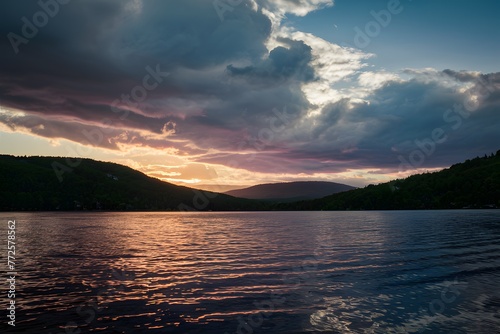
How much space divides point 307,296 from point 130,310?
49.0 ft

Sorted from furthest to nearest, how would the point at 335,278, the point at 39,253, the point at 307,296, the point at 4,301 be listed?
the point at 39,253
the point at 335,278
the point at 307,296
the point at 4,301

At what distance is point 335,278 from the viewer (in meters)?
39.7

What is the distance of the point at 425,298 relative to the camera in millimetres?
31141

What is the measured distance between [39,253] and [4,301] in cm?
3562

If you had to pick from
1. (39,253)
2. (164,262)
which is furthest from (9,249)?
(164,262)

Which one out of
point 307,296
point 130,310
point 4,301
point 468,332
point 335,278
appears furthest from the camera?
point 335,278

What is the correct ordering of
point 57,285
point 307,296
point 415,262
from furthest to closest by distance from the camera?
point 415,262 < point 57,285 < point 307,296

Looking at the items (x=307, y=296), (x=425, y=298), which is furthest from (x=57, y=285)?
(x=425, y=298)

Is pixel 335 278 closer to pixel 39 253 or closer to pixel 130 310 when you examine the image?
pixel 130 310

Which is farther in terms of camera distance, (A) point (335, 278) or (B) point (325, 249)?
(B) point (325, 249)

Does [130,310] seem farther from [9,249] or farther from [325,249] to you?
[9,249]

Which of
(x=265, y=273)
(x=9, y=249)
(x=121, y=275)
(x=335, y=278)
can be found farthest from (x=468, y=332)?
(x=9, y=249)

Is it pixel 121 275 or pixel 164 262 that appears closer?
pixel 121 275

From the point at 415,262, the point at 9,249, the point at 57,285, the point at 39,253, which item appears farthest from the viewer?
the point at 9,249
